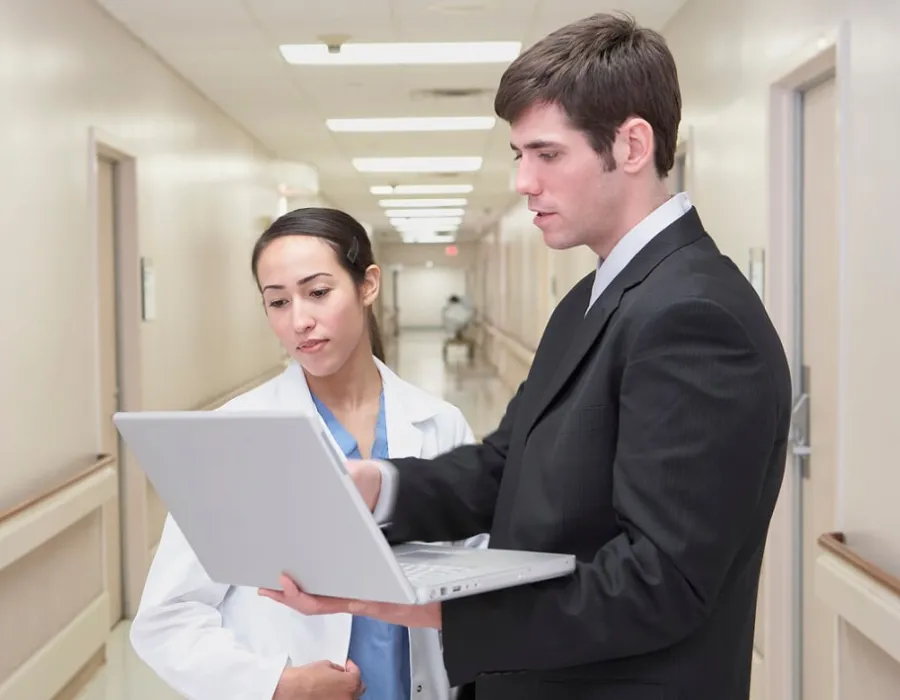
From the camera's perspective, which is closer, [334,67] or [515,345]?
[334,67]

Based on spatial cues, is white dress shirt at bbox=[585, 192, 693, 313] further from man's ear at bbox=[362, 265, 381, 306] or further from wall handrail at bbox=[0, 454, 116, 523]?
wall handrail at bbox=[0, 454, 116, 523]

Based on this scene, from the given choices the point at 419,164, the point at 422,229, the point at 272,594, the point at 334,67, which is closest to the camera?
the point at 272,594

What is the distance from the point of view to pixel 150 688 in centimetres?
437

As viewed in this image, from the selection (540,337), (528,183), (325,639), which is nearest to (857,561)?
(325,639)

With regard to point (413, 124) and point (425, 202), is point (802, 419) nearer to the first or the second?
point (413, 124)

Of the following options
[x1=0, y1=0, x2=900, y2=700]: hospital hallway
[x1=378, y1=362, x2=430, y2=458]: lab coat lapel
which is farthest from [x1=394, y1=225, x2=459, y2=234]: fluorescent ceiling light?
[x1=378, y1=362, x2=430, y2=458]: lab coat lapel

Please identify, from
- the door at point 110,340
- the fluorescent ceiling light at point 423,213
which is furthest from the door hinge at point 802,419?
the fluorescent ceiling light at point 423,213

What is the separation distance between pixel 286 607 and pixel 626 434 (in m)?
0.75

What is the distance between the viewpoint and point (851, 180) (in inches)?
113

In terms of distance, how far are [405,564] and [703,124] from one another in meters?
3.88

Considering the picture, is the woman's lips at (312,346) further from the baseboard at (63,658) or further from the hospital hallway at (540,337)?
the baseboard at (63,658)

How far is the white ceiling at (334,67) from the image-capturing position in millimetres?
5012

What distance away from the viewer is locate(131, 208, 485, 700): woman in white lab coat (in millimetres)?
1566

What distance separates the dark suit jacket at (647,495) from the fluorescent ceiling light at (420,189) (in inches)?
507
